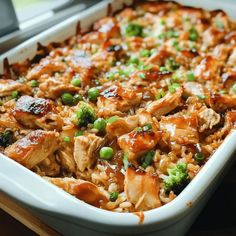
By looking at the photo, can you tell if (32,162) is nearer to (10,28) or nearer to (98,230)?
(98,230)

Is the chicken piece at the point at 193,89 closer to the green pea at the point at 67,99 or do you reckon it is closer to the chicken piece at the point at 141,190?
the green pea at the point at 67,99

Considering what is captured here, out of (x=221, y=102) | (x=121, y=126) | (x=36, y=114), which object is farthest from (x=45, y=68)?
(x=221, y=102)

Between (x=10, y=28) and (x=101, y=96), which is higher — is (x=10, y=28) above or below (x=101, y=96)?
above

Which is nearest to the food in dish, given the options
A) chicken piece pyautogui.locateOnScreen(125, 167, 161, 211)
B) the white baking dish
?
chicken piece pyautogui.locateOnScreen(125, 167, 161, 211)

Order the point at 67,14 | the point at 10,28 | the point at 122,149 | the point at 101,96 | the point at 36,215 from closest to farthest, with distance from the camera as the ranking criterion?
the point at 36,215
the point at 122,149
the point at 101,96
the point at 10,28
the point at 67,14

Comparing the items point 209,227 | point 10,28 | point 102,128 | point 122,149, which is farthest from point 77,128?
point 10,28
